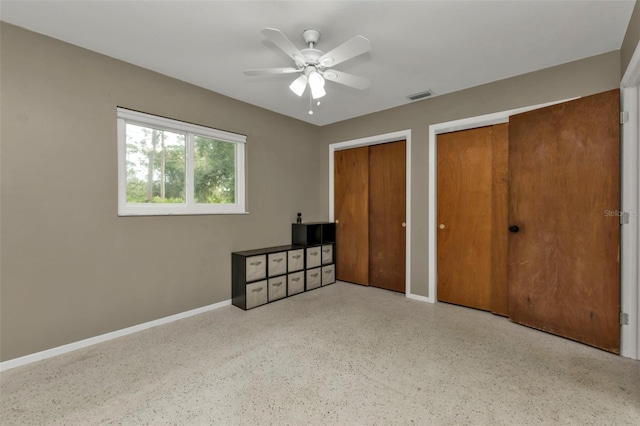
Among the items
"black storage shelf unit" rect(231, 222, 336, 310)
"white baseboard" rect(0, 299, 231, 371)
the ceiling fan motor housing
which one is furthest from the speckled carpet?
the ceiling fan motor housing

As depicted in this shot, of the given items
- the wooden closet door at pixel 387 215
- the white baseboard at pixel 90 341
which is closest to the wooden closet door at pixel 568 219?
the wooden closet door at pixel 387 215

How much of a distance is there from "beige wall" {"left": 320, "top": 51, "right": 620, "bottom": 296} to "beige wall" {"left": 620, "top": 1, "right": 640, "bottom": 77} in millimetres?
147

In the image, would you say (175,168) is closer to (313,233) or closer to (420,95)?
(313,233)

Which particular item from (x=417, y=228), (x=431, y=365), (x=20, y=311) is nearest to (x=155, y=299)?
(x=20, y=311)

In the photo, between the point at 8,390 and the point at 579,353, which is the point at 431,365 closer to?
the point at 579,353

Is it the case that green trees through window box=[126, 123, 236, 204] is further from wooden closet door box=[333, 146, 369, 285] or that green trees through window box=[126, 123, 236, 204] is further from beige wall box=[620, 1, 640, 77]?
beige wall box=[620, 1, 640, 77]

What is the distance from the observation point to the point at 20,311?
2162 millimetres

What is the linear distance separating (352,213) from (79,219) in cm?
319

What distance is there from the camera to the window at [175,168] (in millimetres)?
2746

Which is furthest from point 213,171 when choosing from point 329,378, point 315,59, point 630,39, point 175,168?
point 630,39

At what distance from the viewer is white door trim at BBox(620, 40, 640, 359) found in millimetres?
2170

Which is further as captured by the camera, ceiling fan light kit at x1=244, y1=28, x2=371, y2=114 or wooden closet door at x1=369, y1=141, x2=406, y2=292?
wooden closet door at x1=369, y1=141, x2=406, y2=292

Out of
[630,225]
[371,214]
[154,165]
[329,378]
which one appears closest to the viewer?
[329,378]

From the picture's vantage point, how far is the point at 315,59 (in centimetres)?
209
